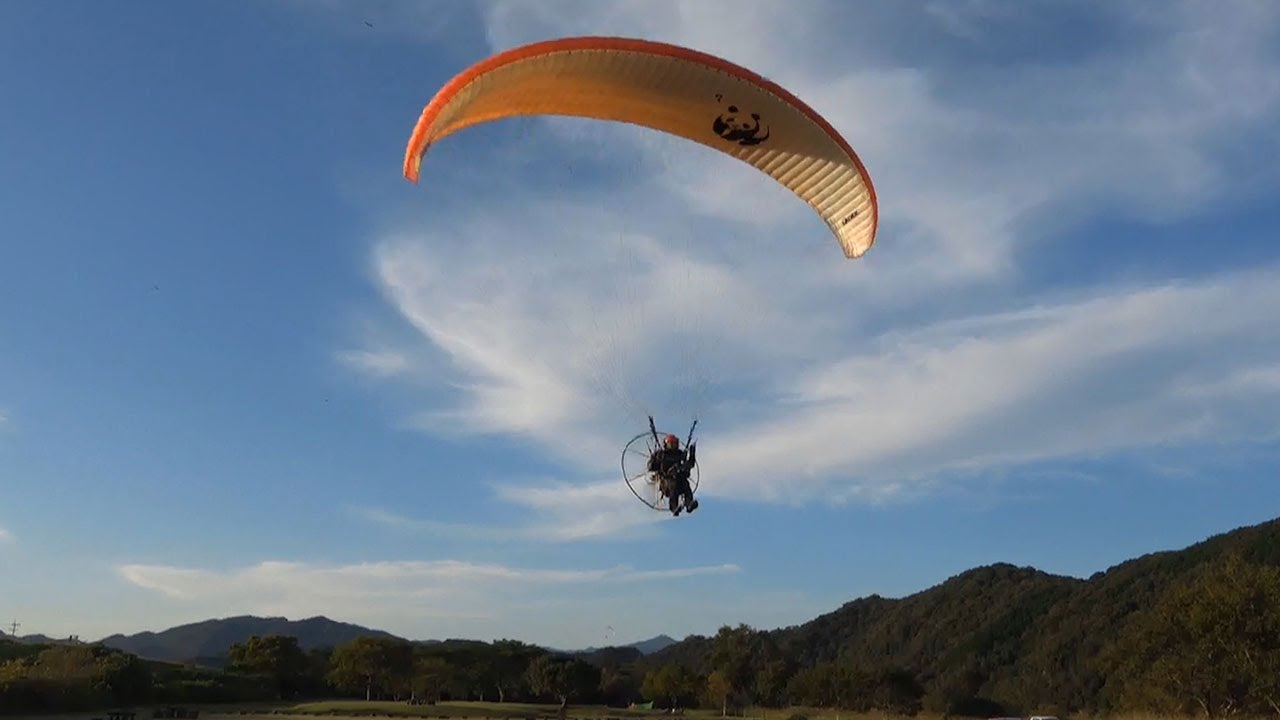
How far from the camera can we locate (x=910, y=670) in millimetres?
→ 80688

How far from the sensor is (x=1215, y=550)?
10556 cm

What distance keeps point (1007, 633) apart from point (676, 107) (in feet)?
377

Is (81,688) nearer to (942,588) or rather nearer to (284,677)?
(284,677)

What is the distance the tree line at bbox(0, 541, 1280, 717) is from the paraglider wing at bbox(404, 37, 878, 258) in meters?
23.4

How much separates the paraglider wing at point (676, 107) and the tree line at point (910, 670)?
23357mm

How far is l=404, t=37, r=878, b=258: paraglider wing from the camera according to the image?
664 inches

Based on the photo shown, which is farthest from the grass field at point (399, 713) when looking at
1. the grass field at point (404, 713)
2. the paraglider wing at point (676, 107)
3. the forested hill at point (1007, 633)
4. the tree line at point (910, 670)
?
the paraglider wing at point (676, 107)

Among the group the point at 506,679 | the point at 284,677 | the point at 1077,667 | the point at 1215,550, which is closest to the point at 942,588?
the point at 1215,550

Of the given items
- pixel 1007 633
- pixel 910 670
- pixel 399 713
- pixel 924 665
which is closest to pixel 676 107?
pixel 399 713

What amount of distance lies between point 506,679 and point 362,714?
25.9 metres

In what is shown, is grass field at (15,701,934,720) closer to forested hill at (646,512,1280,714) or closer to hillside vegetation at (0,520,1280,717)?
hillside vegetation at (0,520,1280,717)

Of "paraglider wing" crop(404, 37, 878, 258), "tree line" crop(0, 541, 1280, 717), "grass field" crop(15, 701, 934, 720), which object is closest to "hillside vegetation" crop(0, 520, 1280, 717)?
"tree line" crop(0, 541, 1280, 717)

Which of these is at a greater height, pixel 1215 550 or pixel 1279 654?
pixel 1215 550

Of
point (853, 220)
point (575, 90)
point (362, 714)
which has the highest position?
point (575, 90)
